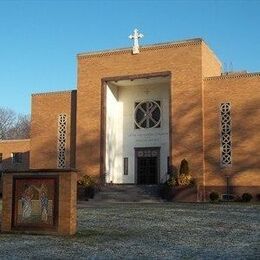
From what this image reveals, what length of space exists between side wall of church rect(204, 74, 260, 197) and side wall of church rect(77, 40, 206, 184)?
2.50 feet

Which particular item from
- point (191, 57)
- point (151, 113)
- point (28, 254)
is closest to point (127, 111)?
point (151, 113)

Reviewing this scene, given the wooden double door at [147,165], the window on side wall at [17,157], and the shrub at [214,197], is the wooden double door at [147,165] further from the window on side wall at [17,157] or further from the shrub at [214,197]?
the window on side wall at [17,157]

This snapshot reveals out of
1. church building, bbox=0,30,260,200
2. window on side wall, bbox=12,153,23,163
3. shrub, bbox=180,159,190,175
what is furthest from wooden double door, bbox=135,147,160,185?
window on side wall, bbox=12,153,23,163

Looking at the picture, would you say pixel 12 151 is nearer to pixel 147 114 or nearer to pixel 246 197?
pixel 147 114

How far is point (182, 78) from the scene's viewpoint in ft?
109

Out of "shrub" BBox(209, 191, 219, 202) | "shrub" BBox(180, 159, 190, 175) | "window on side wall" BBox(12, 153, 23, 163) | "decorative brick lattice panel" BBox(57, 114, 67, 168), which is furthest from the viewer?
"window on side wall" BBox(12, 153, 23, 163)

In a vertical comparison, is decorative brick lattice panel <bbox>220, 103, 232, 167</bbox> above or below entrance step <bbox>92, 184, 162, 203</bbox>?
above

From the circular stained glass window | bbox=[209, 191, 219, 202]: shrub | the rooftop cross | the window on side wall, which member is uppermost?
the rooftop cross

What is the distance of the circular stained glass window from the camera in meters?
36.7

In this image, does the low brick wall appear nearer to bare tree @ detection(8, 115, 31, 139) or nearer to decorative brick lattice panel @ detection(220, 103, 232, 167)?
decorative brick lattice panel @ detection(220, 103, 232, 167)

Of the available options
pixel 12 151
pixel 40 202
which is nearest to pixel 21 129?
pixel 12 151

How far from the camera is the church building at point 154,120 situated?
32.2m

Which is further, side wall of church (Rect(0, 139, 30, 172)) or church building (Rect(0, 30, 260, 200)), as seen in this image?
side wall of church (Rect(0, 139, 30, 172))

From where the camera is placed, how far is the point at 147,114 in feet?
122
